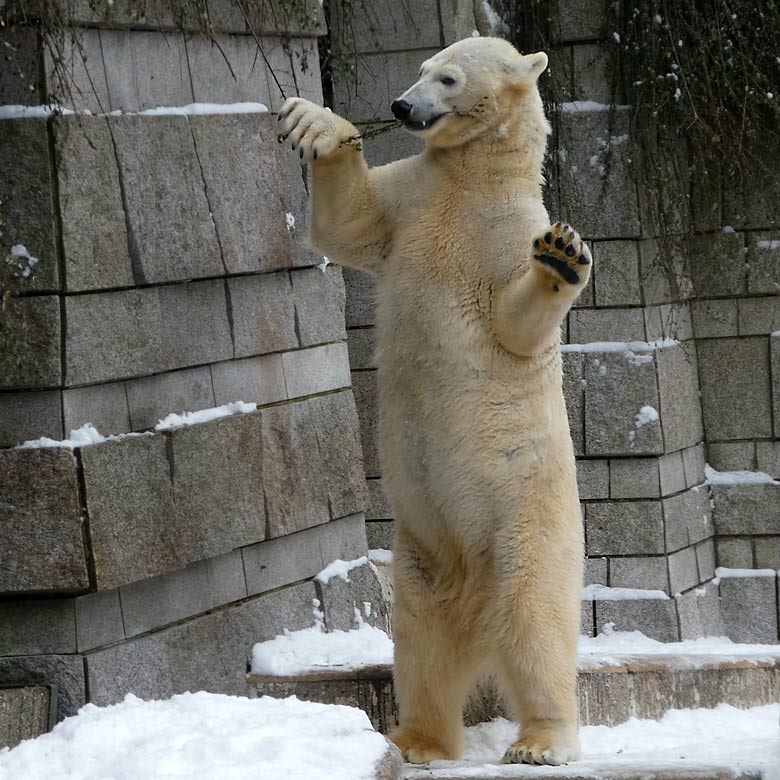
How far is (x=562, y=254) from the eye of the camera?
3.46 metres

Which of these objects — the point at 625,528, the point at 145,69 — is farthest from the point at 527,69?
the point at 625,528

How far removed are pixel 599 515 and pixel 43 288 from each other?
3491mm

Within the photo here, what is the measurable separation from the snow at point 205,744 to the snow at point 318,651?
3.87 ft

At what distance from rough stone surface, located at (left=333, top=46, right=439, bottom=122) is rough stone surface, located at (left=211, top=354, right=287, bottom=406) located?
1971 millimetres

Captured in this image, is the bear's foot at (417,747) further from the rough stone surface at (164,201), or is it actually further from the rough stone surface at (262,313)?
the rough stone surface at (164,201)

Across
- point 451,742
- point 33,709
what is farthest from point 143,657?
point 451,742

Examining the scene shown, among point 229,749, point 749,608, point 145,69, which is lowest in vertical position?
point 749,608

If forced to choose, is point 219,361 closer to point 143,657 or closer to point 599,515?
point 143,657

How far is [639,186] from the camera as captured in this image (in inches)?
256

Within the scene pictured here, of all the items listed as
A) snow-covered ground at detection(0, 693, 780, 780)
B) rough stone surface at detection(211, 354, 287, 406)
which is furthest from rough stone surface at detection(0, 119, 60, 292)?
snow-covered ground at detection(0, 693, 780, 780)

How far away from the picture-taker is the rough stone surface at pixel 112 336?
3.79 meters

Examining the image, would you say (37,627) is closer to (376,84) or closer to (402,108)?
(402,108)

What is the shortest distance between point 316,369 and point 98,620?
122 centimetres

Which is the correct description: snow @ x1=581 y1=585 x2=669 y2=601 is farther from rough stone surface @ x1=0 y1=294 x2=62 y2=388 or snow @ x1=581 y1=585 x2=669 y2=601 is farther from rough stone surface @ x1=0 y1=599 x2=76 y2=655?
rough stone surface @ x1=0 y1=294 x2=62 y2=388
